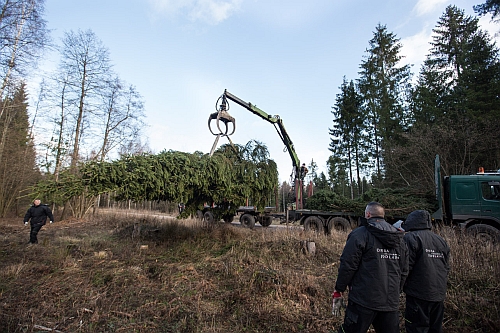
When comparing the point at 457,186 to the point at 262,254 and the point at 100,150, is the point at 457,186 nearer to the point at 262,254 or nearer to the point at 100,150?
the point at 262,254

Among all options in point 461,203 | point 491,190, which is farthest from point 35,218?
point 491,190

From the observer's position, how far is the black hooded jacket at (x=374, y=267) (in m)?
2.38

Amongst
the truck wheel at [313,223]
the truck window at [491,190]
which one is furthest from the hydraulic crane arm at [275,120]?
the truck window at [491,190]

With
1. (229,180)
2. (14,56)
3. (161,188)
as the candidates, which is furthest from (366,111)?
(14,56)

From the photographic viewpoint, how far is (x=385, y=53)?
22547mm

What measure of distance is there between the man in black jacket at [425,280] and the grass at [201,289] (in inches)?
40.4

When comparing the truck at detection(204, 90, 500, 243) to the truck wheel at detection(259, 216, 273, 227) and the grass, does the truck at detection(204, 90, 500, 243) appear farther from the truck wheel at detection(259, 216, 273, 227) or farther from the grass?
the truck wheel at detection(259, 216, 273, 227)

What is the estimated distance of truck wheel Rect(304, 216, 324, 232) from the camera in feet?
36.8

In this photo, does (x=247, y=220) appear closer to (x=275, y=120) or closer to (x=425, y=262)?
(x=275, y=120)

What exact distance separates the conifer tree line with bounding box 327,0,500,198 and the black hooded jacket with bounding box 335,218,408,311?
445 inches

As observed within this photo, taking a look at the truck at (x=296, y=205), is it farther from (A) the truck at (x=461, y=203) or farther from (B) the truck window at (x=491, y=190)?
(B) the truck window at (x=491, y=190)

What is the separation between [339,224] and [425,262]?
8374 mm

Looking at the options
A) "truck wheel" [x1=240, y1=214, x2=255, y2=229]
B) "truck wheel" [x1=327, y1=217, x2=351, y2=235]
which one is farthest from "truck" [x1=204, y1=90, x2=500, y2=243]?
"truck wheel" [x1=240, y1=214, x2=255, y2=229]

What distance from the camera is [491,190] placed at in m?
8.45
